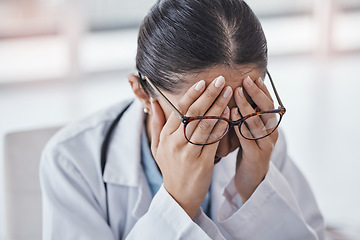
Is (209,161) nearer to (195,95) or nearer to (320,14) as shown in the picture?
(195,95)

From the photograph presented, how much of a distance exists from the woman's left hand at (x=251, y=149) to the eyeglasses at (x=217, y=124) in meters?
0.01

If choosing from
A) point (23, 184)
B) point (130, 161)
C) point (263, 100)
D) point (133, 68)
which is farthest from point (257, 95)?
point (133, 68)

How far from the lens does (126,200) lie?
4.73 feet

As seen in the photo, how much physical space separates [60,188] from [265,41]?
0.58 meters

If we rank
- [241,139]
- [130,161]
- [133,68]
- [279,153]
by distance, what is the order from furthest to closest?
[133,68] → [279,153] → [130,161] → [241,139]

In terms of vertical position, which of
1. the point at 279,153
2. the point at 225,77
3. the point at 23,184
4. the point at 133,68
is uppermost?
the point at 133,68

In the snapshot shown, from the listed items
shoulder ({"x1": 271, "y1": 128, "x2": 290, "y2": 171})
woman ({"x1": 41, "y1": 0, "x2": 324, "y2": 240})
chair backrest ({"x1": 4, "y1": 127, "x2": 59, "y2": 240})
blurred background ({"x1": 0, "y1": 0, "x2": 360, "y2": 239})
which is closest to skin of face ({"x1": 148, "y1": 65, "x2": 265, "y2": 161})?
woman ({"x1": 41, "y1": 0, "x2": 324, "y2": 240})

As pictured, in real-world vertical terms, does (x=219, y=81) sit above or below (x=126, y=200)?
above

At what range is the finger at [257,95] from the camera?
120 cm

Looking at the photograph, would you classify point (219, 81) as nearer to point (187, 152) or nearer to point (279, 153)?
point (187, 152)

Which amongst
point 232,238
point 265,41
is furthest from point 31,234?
point 265,41

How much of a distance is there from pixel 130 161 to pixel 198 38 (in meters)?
0.42

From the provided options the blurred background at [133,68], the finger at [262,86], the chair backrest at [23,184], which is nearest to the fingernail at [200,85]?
the finger at [262,86]

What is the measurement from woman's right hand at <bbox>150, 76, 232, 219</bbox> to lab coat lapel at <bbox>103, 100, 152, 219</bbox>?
0.43 feet
